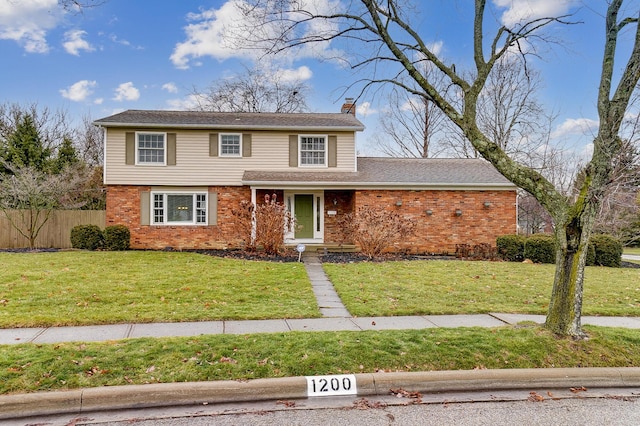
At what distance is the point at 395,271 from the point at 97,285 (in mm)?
6946

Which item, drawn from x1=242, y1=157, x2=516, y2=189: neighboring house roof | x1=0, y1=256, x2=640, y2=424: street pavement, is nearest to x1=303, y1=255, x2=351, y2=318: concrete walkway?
x1=0, y1=256, x2=640, y2=424: street pavement

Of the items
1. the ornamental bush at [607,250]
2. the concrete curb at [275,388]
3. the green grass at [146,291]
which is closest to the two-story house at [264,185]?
the ornamental bush at [607,250]

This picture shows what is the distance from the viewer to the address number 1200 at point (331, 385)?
416cm

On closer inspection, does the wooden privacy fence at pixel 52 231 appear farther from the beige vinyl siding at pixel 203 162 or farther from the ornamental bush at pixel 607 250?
the ornamental bush at pixel 607 250

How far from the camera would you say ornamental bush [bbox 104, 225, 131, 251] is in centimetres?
1492

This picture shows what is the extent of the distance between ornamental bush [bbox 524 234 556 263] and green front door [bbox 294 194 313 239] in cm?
793

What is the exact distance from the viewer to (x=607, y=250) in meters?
13.7

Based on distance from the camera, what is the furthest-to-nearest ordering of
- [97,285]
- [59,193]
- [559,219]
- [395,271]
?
[59,193] < [395,271] < [97,285] < [559,219]

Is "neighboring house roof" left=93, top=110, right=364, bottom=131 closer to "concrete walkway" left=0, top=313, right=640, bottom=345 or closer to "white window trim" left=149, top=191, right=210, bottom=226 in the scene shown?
"white window trim" left=149, top=191, right=210, bottom=226

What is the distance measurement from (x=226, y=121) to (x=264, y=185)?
3360 mm

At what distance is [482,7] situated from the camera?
5.96 meters

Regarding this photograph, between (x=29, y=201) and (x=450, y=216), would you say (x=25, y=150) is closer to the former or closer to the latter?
(x=29, y=201)

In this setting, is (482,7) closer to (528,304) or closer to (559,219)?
(559,219)

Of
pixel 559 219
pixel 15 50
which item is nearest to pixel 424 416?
pixel 559 219
